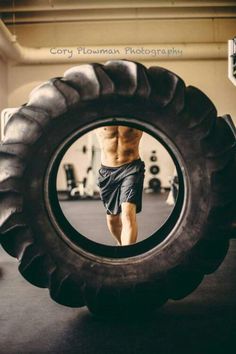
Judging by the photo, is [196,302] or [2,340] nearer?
[2,340]

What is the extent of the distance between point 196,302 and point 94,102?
842mm

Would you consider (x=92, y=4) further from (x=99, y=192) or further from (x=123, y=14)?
(x=99, y=192)

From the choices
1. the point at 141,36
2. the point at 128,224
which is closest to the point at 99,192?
the point at 141,36

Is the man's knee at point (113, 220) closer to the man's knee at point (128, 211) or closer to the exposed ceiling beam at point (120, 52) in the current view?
the man's knee at point (128, 211)

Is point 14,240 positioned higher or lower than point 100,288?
higher

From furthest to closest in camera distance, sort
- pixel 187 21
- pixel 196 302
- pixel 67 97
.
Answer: pixel 187 21 < pixel 196 302 < pixel 67 97

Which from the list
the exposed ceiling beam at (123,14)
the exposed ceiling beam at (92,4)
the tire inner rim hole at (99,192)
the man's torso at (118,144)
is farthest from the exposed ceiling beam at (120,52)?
the man's torso at (118,144)

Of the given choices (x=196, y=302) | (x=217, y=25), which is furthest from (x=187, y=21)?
(x=196, y=302)

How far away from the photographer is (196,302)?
4.62 feet

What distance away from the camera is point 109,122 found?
1100 millimetres

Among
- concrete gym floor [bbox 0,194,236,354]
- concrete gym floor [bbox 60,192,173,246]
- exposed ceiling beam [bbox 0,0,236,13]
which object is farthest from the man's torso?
exposed ceiling beam [bbox 0,0,236,13]

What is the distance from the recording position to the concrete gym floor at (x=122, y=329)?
40.9 inches

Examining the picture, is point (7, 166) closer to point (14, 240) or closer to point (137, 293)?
point (14, 240)

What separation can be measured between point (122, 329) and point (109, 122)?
62cm
